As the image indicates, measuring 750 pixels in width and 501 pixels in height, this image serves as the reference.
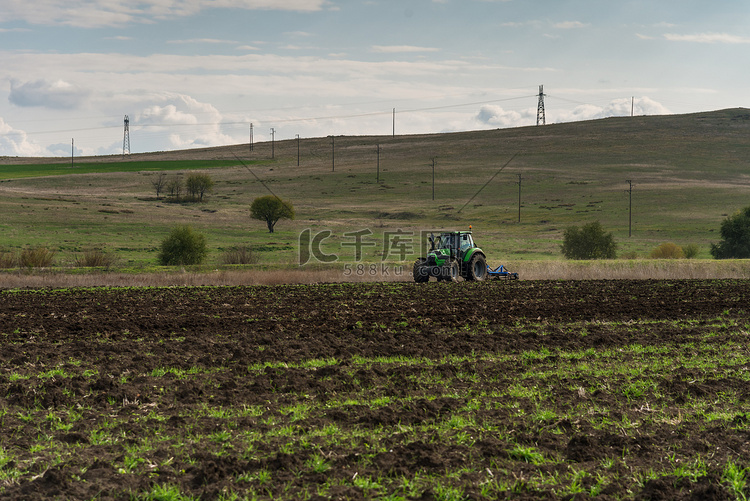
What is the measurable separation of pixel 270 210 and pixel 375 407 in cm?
7657

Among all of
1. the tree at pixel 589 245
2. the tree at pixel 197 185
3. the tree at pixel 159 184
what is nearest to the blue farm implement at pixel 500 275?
the tree at pixel 589 245

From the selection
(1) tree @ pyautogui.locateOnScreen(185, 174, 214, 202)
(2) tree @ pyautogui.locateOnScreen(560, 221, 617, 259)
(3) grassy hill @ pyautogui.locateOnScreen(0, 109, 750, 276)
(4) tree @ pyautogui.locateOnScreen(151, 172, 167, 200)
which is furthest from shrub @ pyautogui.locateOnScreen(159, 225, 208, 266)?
(4) tree @ pyautogui.locateOnScreen(151, 172, 167, 200)

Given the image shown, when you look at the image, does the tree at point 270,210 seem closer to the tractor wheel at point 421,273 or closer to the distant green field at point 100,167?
the tractor wheel at point 421,273

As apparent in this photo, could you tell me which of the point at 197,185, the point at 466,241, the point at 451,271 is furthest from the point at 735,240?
the point at 197,185

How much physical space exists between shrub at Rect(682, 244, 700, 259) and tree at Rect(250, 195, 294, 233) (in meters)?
45.7

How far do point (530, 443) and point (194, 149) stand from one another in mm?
196385

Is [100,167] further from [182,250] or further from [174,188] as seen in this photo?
[182,250]

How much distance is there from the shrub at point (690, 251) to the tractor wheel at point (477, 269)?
4045 centimetres

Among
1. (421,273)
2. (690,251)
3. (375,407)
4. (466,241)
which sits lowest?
(375,407)

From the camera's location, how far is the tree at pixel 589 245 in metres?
65.8

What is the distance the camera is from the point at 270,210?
8581 cm

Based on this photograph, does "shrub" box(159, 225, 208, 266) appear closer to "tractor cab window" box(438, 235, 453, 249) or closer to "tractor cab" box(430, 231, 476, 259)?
"tractor cab" box(430, 231, 476, 259)

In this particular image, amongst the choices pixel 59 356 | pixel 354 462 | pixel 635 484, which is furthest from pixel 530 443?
pixel 59 356

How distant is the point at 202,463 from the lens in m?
8.12
